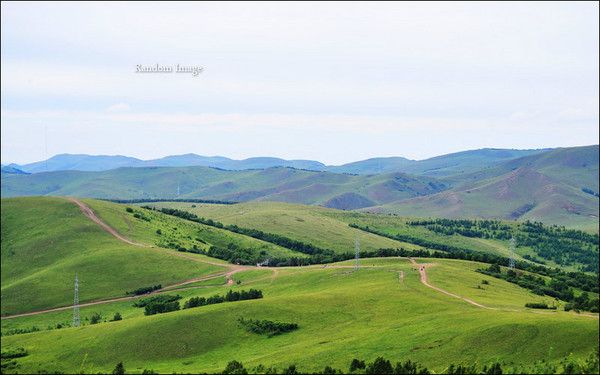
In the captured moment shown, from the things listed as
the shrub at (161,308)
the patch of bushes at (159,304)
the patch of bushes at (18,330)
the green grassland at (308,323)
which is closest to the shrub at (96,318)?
the green grassland at (308,323)

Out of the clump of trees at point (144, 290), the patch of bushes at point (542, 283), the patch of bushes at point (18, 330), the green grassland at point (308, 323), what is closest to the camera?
the green grassland at point (308, 323)

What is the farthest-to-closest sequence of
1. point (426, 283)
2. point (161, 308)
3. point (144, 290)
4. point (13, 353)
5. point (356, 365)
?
point (144, 290) → point (161, 308) → point (426, 283) → point (13, 353) → point (356, 365)

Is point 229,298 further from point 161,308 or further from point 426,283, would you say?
point 426,283

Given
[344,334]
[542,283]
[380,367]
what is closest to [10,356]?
[344,334]

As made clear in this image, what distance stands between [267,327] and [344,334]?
16740mm

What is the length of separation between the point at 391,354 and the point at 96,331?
203 ft

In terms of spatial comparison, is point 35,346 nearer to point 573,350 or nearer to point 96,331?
point 96,331

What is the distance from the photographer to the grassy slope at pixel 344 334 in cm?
8056

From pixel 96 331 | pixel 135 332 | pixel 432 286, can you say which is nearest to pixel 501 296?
pixel 432 286

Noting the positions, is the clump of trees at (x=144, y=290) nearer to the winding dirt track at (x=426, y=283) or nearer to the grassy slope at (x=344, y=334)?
the grassy slope at (x=344, y=334)

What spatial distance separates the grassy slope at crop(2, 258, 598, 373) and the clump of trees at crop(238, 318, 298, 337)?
1.62 meters

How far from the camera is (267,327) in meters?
110

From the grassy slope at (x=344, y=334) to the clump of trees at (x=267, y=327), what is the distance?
1617 mm

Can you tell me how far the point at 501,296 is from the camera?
11981 cm
